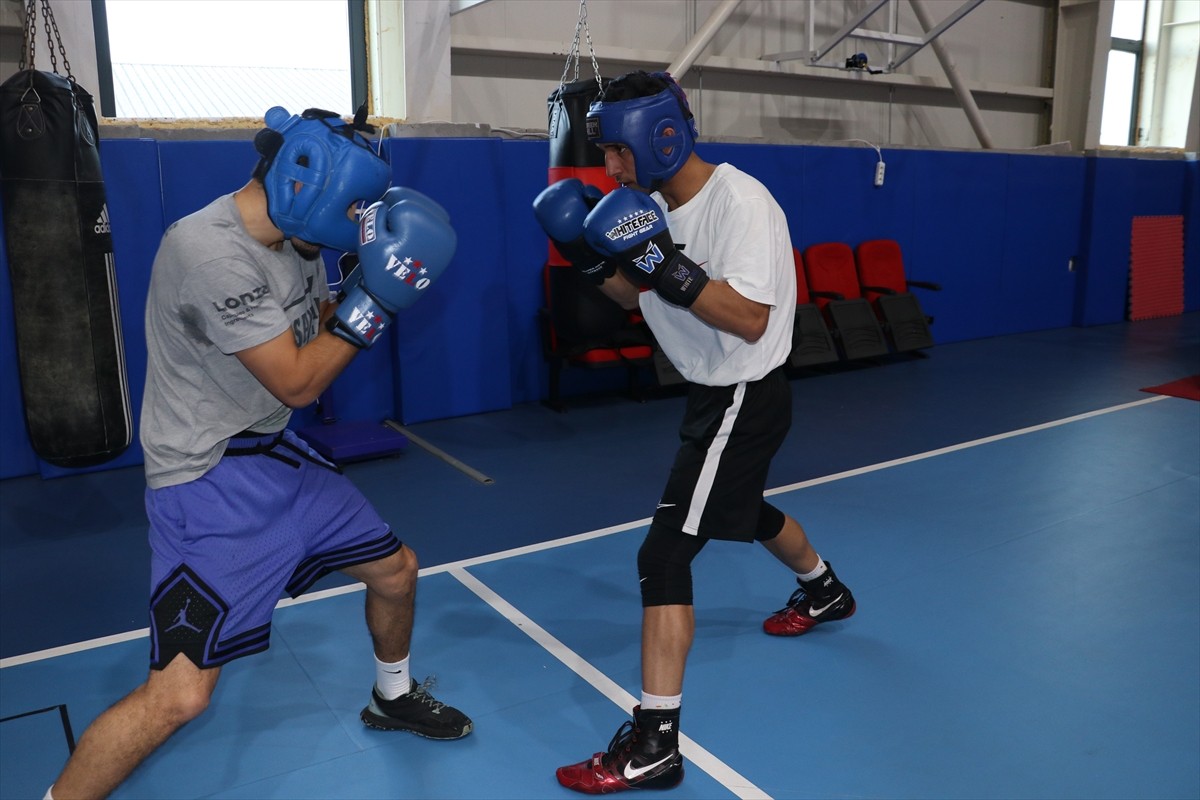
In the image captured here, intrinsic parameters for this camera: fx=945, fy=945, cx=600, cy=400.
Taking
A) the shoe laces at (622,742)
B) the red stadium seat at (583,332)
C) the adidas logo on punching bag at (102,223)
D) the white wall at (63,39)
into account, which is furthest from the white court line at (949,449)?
the white wall at (63,39)

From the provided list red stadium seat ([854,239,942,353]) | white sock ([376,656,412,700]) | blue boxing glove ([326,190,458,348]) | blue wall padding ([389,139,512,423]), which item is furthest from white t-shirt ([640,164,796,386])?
red stadium seat ([854,239,942,353])

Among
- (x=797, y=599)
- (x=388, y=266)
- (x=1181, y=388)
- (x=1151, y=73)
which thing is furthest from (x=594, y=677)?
(x=1151, y=73)

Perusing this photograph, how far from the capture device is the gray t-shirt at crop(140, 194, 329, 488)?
5.16 ft

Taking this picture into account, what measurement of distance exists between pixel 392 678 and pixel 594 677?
0.55 metres

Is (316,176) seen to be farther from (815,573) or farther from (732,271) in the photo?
(815,573)

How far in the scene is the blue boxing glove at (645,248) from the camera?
74.2 inches

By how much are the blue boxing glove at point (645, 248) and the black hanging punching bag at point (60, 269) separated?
2.19 metres

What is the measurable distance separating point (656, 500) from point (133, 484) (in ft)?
7.58

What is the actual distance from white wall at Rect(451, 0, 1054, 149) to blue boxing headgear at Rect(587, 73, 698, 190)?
4.27 meters

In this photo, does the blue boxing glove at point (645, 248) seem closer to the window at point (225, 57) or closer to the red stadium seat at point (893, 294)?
the window at point (225, 57)

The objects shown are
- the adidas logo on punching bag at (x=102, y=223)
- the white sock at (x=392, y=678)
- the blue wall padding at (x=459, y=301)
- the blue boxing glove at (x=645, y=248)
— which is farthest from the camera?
the blue wall padding at (x=459, y=301)

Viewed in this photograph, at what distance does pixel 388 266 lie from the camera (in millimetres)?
1642

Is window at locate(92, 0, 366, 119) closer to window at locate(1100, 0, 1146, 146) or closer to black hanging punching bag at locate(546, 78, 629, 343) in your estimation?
black hanging punching bag at locate(546, 78, 629, 343)

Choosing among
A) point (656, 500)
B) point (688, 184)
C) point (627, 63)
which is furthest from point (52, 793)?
point (627, 63)
